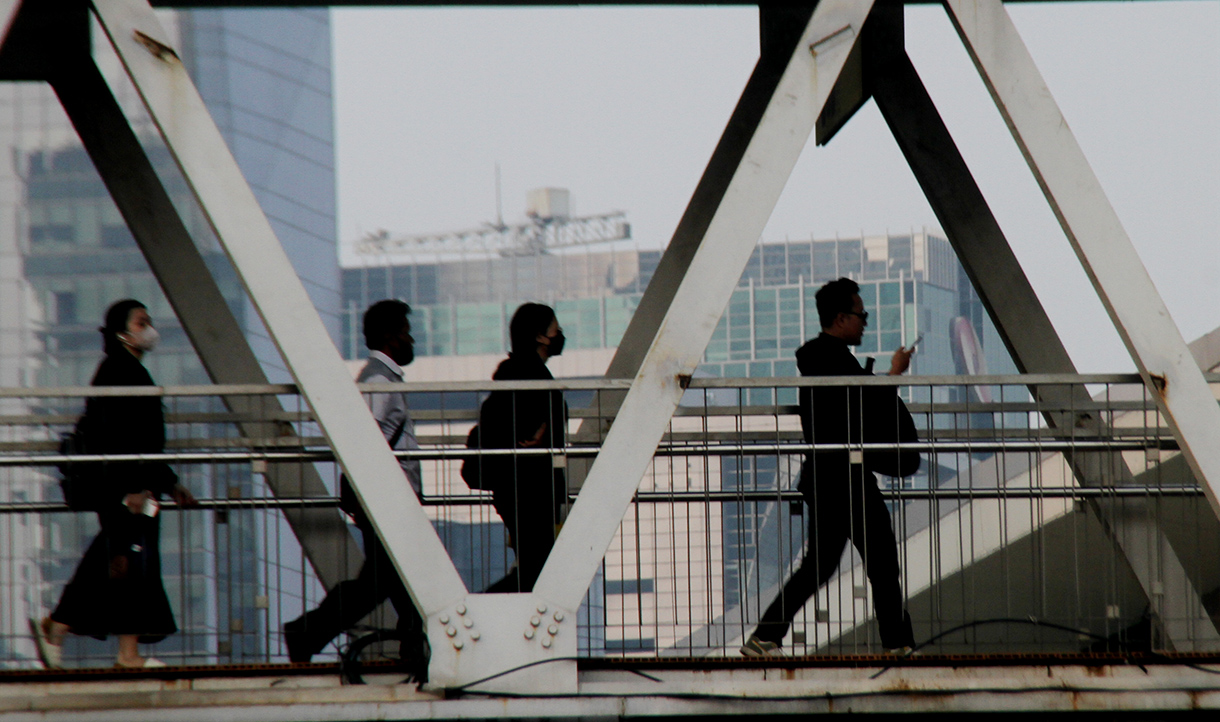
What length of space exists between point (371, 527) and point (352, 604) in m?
0.46

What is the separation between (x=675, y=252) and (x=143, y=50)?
3963 millimetres

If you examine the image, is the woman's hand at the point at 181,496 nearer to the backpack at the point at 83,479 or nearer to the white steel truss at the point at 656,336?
the backpack at the point at 83,479

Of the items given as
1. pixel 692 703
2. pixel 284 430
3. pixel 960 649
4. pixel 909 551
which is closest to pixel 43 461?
pixel 284 430

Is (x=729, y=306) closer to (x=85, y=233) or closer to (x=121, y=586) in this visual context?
(x=85, y=233)

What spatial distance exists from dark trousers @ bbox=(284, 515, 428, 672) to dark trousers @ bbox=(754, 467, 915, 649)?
1745mm

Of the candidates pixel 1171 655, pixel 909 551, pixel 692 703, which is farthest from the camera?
pixel 909 551

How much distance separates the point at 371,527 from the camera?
6.11m

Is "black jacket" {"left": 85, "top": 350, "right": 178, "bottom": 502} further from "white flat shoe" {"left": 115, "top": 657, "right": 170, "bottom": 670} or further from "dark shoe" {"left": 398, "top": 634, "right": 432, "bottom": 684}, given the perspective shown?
"dark shoe" {"left": 398, "top": 634, "right": 432, "bottom": 684}

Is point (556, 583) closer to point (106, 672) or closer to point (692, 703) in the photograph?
point (692, 703)

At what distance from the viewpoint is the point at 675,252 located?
8453mm

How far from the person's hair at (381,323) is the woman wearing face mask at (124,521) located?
1.03 meters

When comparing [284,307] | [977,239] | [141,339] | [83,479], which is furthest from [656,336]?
[977,239]

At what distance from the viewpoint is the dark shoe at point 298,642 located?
627cm

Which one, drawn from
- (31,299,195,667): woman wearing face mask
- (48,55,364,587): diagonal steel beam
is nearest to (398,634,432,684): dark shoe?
(31,299,195,667): woman wearing face mask
